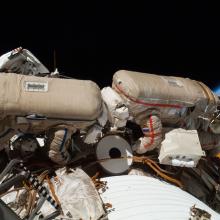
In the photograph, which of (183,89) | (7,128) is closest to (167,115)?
(183,89)

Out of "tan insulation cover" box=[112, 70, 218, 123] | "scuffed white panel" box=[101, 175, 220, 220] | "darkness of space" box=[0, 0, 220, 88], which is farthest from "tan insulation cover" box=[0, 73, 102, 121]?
"darkness of space" box=[0, 0, 220, 88]

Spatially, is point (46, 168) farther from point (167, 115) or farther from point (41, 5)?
point (41, 5)

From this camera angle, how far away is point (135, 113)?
4.74 m

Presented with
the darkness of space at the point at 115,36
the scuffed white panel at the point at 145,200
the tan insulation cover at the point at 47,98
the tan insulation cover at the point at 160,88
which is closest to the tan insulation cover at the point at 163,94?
the tan insulation cover at the point at 160,88

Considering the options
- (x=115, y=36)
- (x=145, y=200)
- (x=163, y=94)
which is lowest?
(x=145, y=200)

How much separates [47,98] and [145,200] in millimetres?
1502

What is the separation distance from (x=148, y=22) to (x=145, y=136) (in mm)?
2838

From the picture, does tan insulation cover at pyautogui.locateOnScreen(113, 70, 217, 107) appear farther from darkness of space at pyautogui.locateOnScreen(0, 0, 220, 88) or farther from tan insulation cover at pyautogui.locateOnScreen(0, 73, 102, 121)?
darkness of space at pyautogui.locateOnScreen(0, 0, 220, 88)

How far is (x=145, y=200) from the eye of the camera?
4.46 metres

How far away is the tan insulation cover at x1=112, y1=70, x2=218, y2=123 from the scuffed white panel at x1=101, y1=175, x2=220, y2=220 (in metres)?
0.79

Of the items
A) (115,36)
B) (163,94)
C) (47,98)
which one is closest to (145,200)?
(163,94)

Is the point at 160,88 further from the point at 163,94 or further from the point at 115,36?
the point at 115,36

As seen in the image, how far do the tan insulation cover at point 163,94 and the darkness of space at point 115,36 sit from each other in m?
2.17

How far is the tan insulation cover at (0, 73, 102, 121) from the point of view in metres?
4.06
